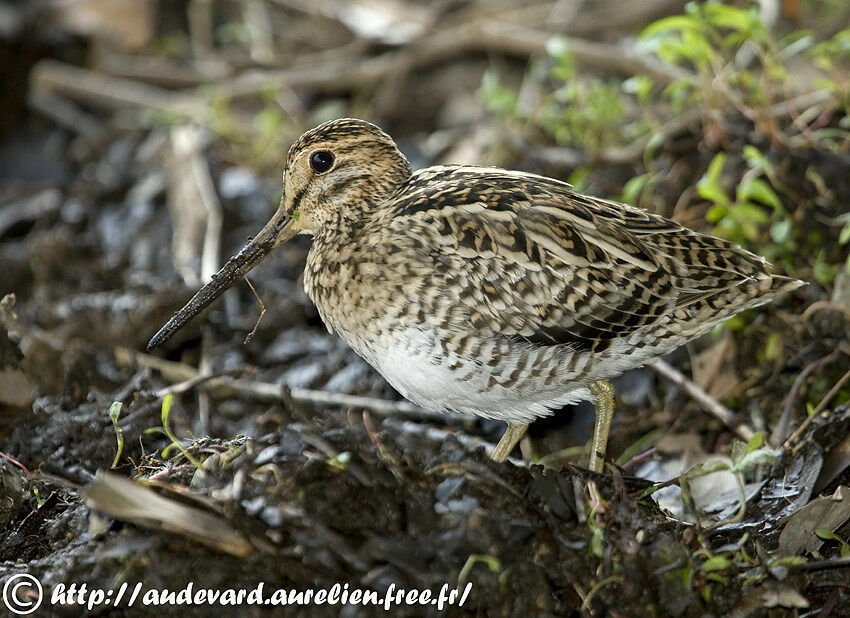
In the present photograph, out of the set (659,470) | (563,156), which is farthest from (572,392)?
(563,156)

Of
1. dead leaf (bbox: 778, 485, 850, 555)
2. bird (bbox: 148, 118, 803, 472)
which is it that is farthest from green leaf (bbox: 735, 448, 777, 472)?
bird (bbox: 148, 118, 803, 472)

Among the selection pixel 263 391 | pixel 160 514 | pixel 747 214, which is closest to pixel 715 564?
pixel 160 514

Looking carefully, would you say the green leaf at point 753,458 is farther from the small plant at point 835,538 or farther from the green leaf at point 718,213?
the green leaf at point 718,213

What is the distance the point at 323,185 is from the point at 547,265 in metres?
0.96

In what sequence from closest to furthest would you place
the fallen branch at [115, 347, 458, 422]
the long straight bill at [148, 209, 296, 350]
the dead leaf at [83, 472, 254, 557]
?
the dead leaf at [83, 472, 254, 557] → the long straight bill at [148, 209, 296, 350] → the fallen branch at [115, 347, 458, 422]

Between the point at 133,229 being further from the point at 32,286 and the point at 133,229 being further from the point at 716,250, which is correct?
the point at 716,250

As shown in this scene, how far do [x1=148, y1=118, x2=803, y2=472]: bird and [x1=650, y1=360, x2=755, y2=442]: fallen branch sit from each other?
63 centimetres

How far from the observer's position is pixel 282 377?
5.05 metres

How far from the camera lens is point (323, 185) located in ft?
12.5

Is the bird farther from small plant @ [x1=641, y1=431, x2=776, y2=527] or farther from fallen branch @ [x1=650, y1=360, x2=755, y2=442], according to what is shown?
fallen branch @ [x1=650, y1=360, x2=755, y2=442]

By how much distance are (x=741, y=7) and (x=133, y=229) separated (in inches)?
183

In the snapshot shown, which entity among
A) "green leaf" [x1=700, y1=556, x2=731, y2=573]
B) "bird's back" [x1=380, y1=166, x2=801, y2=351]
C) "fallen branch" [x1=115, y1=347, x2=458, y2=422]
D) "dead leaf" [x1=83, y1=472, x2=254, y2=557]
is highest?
"bird's back" [x1=380, y1=166, x2=801, y2=351]

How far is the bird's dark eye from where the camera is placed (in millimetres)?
3770

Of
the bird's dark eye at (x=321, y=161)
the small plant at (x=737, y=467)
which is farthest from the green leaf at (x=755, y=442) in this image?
the bird's dark eye at (x=321, y=161)
